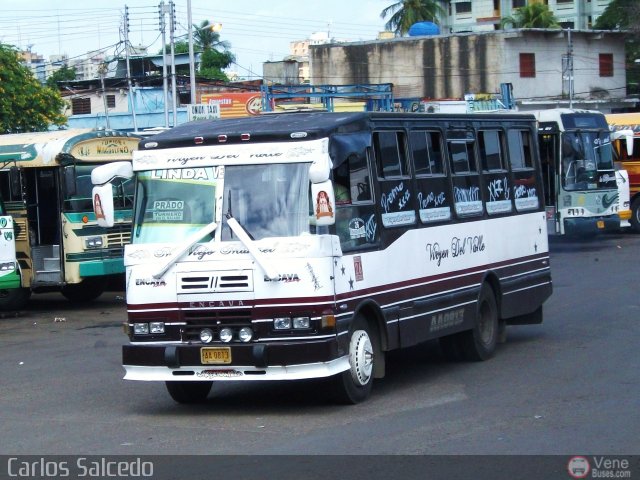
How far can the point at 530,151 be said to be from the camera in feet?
47.9

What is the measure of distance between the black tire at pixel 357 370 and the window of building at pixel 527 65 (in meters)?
46.1

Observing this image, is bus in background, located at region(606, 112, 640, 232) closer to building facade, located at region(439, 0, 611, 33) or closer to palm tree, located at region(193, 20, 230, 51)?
building facade, located at region(439, 0, 611, 33)

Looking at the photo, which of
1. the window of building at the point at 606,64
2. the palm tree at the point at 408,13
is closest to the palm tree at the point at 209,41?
the palm tree at the point at 408,13

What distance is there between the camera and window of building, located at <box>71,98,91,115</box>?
2509 inches

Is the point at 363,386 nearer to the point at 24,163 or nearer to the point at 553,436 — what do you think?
the point at 553,436

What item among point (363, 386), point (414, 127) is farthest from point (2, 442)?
point (414, 127)

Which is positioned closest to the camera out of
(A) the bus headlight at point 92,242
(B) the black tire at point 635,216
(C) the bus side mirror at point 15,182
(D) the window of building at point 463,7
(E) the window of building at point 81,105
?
(C) the bus side mirror at point 15,182

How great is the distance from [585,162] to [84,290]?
13.2 m

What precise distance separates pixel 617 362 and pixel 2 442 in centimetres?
658

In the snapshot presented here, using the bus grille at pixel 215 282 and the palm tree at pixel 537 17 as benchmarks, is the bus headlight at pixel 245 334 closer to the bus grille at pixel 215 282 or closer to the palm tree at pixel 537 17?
the bus grille at pixel 215 282

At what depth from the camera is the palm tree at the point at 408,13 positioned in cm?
7019

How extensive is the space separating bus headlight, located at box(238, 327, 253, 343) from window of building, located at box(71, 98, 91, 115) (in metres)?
55.9
